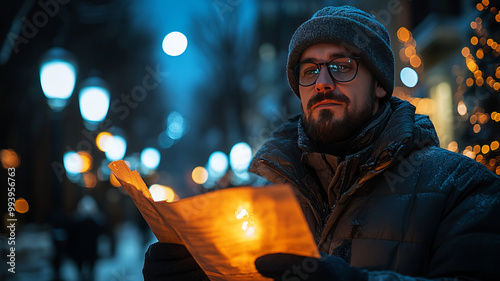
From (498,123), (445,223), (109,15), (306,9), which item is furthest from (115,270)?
(306,9)

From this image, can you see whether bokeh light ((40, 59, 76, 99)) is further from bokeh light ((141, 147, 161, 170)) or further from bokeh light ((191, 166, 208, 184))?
bokeh light ((191, 166, 208, 184))

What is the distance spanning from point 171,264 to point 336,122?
1.12 metres

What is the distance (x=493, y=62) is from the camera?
3.86 meters

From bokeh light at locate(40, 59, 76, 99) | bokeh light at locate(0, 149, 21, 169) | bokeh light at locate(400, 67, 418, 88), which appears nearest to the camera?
bokeh light at locate(40, 59, 76, 99)

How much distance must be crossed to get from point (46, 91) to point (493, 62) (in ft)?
19.2

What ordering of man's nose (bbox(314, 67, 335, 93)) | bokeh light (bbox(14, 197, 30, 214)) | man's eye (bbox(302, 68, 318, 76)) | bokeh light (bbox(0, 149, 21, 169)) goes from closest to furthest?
man's nose (bbox(314, 67, 335, 93)), man's eye (bbox(302, 68, 318, 76)), bokeh light (bbox(0, 149, 21, 169)), bokeh light (bbox(14, 197, 30, 214))

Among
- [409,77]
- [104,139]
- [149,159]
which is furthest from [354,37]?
[149,159]

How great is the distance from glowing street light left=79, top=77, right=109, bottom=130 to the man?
20.5 feet

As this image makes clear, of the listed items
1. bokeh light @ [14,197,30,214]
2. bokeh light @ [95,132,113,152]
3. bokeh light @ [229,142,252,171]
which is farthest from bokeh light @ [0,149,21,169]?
bokeh light @ [229,142,252,171]

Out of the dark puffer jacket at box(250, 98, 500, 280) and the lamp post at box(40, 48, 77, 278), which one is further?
the lamp post at box(40, 48, 77, 278)

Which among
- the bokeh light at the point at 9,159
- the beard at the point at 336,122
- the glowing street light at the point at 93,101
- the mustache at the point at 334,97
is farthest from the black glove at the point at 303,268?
the bokeh light at the point at 9,159

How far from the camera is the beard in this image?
235 cm

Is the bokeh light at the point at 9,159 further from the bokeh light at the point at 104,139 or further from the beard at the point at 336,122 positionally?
the beard at the point at 336,122

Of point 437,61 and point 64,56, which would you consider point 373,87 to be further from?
point 437,61
